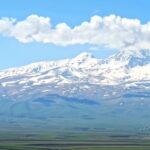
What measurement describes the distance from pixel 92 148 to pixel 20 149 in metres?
24.4

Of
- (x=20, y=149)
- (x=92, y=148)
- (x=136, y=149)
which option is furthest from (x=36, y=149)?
(x=136, y=149)

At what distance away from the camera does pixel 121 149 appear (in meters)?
177

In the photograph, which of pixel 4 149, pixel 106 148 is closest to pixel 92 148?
pixel 106 148

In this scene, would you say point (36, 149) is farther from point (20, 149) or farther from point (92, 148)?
point (92, 148)

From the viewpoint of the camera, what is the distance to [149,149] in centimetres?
17875

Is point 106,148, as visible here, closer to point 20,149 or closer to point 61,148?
point 61,148

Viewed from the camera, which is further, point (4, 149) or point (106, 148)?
point (106, 148)

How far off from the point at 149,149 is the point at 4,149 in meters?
48.4

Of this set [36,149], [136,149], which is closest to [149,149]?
[136,149]

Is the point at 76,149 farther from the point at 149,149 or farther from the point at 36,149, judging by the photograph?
the point at 149,149

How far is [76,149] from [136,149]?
2049cm

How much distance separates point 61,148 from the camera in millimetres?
177375

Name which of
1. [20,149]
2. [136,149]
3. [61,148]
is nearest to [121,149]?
[136,149]

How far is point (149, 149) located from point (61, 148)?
29.6 m
